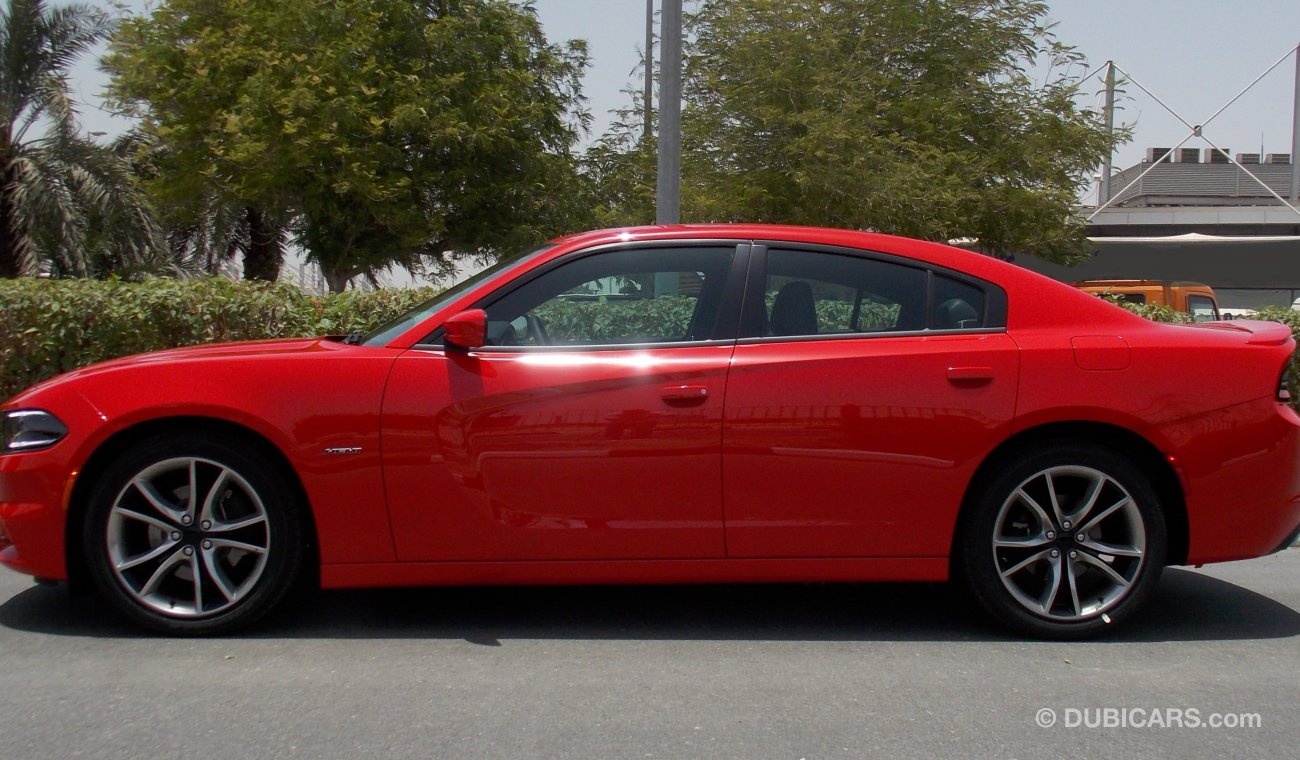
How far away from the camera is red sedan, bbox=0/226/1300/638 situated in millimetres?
4406

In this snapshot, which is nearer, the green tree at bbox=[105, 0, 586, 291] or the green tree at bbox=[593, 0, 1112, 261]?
the green tree at bbox=[593, 0, 1112, 261]

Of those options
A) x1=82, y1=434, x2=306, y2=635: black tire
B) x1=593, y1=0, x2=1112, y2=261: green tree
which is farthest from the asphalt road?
x1=593, y1=0, x2=1112, y2=261: green tree

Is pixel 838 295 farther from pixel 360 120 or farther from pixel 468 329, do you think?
pixel 360 120

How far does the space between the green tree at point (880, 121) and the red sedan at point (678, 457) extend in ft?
45.1

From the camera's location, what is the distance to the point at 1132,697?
4.04 metres

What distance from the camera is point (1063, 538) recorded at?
4562 mm

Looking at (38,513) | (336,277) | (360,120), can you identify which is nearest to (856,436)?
(38,513)

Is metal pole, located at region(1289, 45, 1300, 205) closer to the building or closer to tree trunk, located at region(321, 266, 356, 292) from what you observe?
the building

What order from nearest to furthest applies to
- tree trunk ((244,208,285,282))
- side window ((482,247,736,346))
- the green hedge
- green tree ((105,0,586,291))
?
1. side window ((482,247,736,346))
2. the green hedge
3. green tree ((105,0,586,291))
4. tree trunk ((244,208,285,282))

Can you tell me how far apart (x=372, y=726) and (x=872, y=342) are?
221 cm

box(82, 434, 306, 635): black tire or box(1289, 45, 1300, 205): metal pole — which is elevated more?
box(1289, 45, 1300, 205): metal pole

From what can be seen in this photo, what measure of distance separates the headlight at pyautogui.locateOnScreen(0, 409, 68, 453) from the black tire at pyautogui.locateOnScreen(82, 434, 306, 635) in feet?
0.76

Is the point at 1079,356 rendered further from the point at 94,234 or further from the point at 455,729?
the point at 94,234

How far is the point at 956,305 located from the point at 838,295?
17.5 inches
